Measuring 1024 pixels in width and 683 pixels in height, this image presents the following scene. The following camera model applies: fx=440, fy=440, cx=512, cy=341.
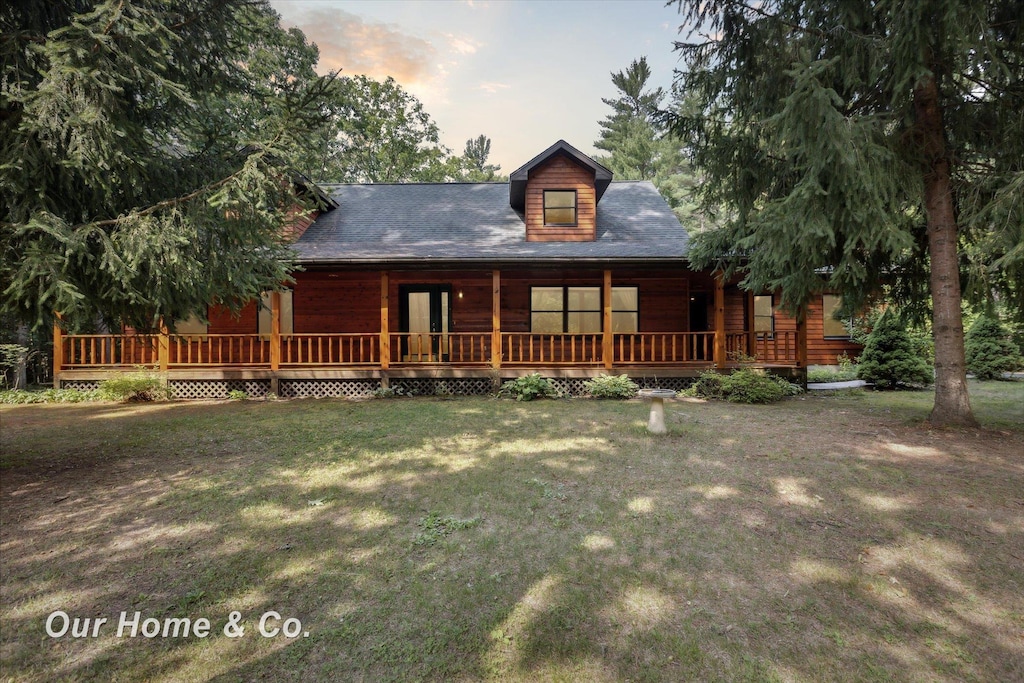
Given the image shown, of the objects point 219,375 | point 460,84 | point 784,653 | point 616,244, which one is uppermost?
point 460,84

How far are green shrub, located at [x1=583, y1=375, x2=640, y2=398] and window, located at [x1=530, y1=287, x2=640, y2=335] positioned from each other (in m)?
2.80

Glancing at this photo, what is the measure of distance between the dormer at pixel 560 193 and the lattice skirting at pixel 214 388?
813cm

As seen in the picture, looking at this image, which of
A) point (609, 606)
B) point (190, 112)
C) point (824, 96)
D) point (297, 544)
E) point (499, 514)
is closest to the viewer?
point (609, 606)

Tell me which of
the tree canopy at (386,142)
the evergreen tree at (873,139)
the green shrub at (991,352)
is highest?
the tree canopy at (386,142)

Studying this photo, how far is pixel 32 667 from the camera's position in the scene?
2.33 metres

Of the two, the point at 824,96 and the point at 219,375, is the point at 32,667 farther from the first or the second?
the point at 219,375

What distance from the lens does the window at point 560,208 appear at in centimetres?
1280

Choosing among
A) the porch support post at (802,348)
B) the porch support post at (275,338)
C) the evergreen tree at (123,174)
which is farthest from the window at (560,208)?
the evergreen tree at (123,174)

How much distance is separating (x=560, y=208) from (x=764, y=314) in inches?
333

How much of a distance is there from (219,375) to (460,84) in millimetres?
17525

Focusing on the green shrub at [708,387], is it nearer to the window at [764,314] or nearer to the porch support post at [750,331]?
the porch support post at [750,331]

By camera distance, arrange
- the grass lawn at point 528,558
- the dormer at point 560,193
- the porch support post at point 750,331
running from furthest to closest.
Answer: the dormer at point 560,193, the porch support post at point 750,331, the grass lawn at point 528,558

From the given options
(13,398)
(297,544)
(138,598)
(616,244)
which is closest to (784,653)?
(297,544)

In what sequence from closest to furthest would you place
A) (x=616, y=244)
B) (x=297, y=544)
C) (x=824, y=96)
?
(x=297, y=544)
(x=824, y=96)
(x=616, y=244)
